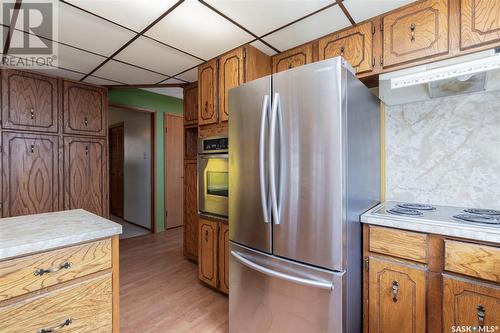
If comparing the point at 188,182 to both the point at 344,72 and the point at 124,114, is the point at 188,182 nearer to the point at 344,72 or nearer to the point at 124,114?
the point at 344,72

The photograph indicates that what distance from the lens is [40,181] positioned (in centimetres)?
280

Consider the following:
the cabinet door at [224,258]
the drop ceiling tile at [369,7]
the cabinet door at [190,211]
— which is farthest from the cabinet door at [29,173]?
the drop ceiling tile at [369,7]

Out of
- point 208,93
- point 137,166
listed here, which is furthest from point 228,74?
point 137,166

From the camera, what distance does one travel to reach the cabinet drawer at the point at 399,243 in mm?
1294

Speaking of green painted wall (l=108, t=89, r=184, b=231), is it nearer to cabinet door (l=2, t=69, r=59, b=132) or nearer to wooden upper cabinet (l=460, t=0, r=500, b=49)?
cabinet door (l=2, t=69, r=59, b=132)

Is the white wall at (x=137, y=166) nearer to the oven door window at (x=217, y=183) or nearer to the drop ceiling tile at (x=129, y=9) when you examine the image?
the oven door window at (x=217, y=183)

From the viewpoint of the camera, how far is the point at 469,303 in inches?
46.5

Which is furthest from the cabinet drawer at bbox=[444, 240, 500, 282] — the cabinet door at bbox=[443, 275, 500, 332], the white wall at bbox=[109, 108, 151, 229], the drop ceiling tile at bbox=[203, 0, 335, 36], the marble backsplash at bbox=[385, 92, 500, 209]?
the white wall at bbox=[109, 108, 151, 229]

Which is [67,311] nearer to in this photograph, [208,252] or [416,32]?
[208,252]

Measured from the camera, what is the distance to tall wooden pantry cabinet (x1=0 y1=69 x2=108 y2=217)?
2.62 m

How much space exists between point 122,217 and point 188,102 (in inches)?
139

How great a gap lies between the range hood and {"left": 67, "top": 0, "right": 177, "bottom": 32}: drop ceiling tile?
152 centimetres

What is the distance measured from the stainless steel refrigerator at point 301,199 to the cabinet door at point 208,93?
0.68 meters

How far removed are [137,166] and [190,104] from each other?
2302mm
